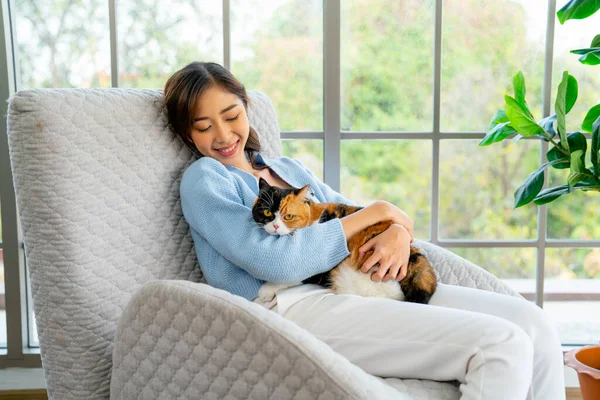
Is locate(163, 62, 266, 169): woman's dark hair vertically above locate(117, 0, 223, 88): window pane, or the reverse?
locate(117, 0, 223, 88): window pane

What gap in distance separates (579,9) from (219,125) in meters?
1.07

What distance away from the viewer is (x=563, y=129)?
5.27 ft

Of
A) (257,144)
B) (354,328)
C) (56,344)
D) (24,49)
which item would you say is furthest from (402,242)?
(24,49)

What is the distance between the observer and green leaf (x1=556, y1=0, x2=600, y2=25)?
150cm

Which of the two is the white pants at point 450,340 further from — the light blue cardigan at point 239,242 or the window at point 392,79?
the window at point 392,79

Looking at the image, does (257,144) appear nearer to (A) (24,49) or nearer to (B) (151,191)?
(B) (151,191)

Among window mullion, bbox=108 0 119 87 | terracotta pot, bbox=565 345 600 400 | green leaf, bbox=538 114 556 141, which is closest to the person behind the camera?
terracotta pot, bbox=565 345 600 400

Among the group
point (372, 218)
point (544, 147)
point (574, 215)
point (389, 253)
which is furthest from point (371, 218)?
point (574, 215)

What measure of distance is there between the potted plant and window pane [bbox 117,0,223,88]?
1004mm

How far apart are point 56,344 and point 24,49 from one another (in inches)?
A: 47.8

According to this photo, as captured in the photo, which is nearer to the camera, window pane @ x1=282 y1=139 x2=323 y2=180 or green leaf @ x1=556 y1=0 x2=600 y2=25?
green leaf @ x1=556 y1=0 x2=600 y2=25

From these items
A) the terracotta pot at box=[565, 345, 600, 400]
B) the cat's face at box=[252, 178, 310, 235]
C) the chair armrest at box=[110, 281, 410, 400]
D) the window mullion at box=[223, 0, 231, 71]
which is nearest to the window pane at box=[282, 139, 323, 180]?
the window mullion at box=[223, 0, 231, 71]

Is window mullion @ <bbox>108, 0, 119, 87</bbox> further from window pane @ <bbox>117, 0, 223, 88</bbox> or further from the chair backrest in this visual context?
the chair backrest

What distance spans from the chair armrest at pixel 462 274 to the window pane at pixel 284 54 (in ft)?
2.51
